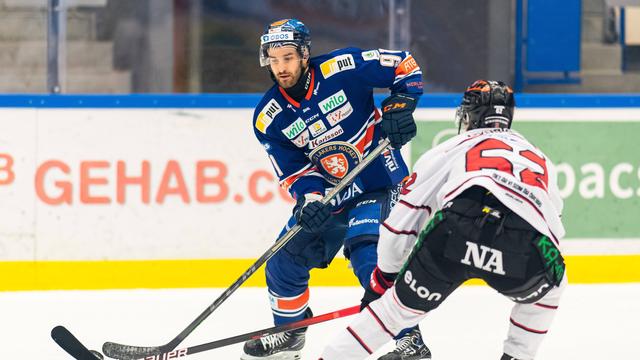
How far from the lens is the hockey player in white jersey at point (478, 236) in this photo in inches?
101

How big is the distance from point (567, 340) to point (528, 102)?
1.42 metres

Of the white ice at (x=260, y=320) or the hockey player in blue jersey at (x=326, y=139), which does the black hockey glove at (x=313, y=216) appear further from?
the white ice at (x=260, y=320)

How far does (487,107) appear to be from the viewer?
2.78m

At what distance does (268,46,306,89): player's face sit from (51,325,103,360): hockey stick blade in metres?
0.99

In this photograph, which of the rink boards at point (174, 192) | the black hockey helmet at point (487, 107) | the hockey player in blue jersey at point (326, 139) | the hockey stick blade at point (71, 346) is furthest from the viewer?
the rink boards at point (174, 192)

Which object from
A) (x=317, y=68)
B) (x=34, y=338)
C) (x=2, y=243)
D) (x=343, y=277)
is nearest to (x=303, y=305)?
(x=317, y=68)

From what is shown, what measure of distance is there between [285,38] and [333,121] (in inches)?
11.4

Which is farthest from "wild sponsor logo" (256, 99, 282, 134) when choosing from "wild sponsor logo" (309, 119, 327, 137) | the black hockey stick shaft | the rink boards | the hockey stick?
the rink boards

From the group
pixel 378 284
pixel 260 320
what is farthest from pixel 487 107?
pixel 260 320

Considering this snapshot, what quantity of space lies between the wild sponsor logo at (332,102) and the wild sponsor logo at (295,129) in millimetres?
73

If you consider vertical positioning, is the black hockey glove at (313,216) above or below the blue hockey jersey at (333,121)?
below

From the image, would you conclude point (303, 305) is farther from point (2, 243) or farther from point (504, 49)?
point (504, 49)

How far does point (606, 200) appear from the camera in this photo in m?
5.06

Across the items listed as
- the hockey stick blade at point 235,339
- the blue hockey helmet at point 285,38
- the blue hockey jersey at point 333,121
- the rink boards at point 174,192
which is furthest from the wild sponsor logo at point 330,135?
the rink boards at point 174,192
